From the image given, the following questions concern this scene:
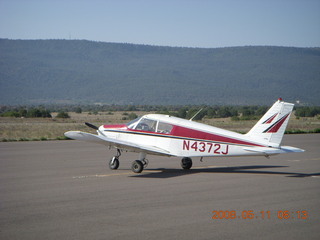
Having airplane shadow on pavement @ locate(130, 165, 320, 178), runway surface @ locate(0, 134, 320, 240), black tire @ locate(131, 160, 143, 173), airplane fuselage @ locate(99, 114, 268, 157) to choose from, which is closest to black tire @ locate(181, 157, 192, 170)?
airplane shadow on pavement @ locate(130, 165, 320, 178)

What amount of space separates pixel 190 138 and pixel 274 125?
2.61 metres

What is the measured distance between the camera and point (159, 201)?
36.4ft

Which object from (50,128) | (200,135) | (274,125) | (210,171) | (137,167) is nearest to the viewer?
(274,125)

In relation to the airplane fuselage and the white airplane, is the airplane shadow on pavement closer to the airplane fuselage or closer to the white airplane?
the white airplane

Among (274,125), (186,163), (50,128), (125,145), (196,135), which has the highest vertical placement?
(274,125)

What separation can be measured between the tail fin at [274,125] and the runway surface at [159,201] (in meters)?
1.21

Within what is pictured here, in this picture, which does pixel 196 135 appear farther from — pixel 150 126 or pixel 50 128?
pixel 50 128

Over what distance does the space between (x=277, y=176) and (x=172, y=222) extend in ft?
23.5

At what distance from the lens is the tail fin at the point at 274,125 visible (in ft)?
47.6

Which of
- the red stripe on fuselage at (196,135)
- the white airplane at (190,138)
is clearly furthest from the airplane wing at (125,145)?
the red stripe on fuselage at (196,135)

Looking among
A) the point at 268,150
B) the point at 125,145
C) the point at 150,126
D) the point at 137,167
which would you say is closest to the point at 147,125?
the point at 150,126

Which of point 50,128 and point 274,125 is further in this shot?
point 50,128

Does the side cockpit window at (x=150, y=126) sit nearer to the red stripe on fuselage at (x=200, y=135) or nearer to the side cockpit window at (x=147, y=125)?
the side cockpit window at (x=147, y=125)

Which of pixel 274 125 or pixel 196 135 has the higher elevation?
pixel 274 125
